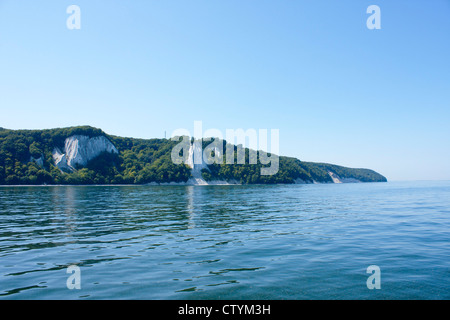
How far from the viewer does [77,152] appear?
183m

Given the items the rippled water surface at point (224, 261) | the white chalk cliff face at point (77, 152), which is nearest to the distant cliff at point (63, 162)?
the white chalk cliff face at point (77, 152)

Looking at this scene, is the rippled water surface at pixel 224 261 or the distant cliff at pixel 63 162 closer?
the rippled water surface at pixel 224 261

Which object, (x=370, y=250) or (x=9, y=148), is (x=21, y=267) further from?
(x=9, y=148)

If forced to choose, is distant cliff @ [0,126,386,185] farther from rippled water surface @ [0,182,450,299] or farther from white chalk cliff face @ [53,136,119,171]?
rippled water surface @ [0,182,450,299]

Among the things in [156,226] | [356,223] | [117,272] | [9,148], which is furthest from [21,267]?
[9,148]

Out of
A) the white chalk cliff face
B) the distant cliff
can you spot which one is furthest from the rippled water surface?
the white chalk cliff face

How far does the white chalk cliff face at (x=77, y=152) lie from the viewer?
578 ft

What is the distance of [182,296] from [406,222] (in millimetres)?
27136

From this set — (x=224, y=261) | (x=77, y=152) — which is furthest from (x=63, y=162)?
(x=224, y=261)

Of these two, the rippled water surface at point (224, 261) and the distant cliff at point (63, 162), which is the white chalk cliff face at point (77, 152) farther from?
the rippled water surface at point (224, 261)

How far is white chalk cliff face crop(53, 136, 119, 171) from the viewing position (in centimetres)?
17612

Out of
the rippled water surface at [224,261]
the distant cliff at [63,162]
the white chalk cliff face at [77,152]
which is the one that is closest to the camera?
the rippled water surface at [224,261]

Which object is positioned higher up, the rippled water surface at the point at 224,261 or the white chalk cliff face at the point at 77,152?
the white chalk cliff face at the point at 77,152
